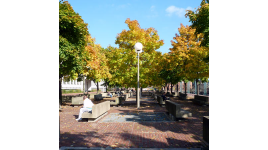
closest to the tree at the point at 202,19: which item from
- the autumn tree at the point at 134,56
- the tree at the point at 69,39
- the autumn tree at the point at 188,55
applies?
the autumn tree at the point at 134,56

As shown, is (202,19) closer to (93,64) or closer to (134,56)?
(134,56)

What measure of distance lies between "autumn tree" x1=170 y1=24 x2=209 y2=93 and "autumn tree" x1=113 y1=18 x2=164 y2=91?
5.67m

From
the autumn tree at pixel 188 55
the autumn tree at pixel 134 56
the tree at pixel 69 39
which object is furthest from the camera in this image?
the autumn tree at pixel 188 55

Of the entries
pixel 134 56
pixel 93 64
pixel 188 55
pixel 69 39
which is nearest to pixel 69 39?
pixel 69 39

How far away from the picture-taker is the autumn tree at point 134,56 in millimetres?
16406

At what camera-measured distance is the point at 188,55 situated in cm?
2300

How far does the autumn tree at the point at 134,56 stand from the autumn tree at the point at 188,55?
5669 millimetres

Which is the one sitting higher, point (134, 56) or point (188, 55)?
point (188, 55)

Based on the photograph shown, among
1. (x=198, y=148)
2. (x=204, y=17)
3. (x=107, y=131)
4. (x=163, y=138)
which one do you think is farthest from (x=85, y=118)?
(x=204, y=17)

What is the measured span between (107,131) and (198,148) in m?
3.50

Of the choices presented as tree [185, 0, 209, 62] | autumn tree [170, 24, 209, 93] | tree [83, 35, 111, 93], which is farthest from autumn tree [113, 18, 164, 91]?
autumn tree [170, 24, 209, 93]

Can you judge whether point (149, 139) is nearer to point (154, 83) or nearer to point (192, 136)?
point (192, 136)

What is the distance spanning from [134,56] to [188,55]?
9408mm

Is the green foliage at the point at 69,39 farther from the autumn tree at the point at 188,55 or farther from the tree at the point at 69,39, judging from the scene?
the autumn tree at the point at 188,55
